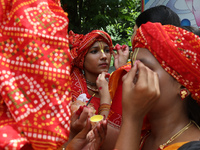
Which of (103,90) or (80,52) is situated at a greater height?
(80,52)

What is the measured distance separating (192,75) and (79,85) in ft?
6.26

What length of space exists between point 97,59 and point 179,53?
185 cm

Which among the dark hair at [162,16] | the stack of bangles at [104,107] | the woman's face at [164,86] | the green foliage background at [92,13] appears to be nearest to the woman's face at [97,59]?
the stack of bangles at [104,107]

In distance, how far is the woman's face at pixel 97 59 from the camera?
300 centimetres

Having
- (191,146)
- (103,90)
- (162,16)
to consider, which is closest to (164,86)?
(191,146)

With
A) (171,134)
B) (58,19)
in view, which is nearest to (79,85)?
(171,134)

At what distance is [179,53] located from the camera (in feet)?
4.03

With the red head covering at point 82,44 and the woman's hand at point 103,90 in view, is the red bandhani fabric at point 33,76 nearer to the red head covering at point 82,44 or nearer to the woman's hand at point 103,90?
the woman's hand at point 103,90

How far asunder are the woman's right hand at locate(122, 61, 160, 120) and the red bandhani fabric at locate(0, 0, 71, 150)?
15.7 inches

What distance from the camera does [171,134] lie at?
1.36m

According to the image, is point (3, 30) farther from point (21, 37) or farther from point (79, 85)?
point (79, 85)

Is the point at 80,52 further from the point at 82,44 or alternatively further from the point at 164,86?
the point at 164,86

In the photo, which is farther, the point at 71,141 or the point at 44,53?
the point at 71,141

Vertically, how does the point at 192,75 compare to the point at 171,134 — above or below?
above
